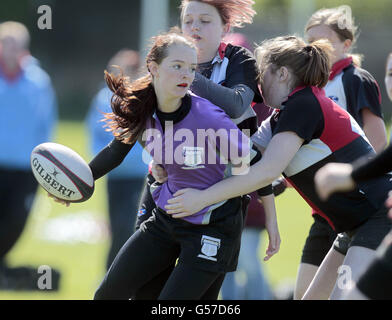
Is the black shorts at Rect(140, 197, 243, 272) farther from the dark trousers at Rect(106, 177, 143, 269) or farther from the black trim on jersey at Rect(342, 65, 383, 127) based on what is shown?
the dark trousers at Rect(106, 177, 143, 269)

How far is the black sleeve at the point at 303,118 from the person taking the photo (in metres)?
3.51

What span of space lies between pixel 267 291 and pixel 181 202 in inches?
99.7

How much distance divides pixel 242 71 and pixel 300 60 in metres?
0.30

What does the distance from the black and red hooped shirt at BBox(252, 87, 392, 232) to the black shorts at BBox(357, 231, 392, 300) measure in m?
0.57

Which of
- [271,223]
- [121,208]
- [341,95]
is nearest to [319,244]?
[271,223]

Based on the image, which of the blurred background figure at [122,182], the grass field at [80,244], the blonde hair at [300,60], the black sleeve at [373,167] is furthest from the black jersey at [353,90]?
the blurred background figure at [122,182]

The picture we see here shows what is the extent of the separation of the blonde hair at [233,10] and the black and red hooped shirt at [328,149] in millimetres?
616

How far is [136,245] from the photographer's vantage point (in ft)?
11.9

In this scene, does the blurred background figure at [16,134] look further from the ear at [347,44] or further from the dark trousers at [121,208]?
the ear at [347,44]

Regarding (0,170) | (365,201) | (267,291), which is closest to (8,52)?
(0,170)

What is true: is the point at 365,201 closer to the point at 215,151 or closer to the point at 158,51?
the point at 215,151

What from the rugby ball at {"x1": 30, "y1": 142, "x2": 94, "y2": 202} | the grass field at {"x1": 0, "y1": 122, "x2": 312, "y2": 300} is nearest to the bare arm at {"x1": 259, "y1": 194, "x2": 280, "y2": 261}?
the rugby ball at {"x1": 30, "y1": 142, "x2": 94, "y2": 202}

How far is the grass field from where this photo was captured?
6.64 metres

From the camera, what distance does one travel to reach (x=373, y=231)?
351 centimetres
